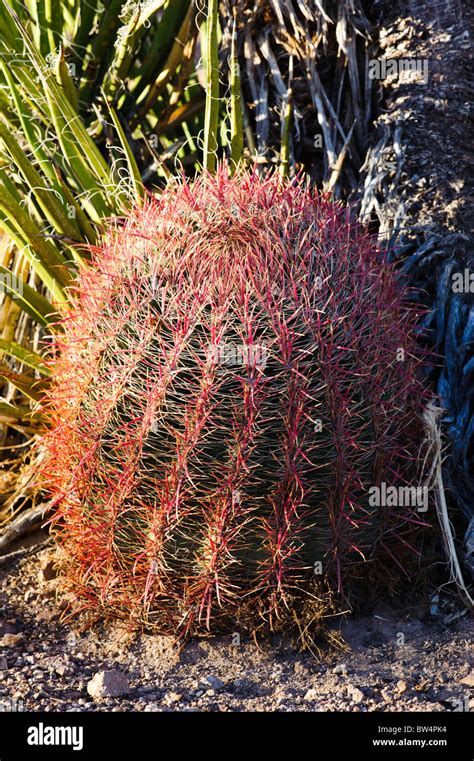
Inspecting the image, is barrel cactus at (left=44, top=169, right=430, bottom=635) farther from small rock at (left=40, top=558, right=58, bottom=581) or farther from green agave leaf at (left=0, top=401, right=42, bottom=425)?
green agave leaf at (left=0, top=401, right=42, bottom=425)

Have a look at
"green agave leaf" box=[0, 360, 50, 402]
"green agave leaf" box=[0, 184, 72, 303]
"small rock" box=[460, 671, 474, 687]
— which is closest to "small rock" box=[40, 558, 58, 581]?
"green agave leaf" box=[0, 360, 50, 402]

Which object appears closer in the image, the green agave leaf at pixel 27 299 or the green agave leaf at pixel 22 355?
the green agave leaf at pixel 22 355

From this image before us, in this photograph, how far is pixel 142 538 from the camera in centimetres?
229

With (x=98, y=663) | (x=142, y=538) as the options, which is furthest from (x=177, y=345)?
(x=98, y=663)

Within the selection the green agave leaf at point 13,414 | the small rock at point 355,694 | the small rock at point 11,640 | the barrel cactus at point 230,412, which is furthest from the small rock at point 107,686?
the green agave leaf at point 13,414

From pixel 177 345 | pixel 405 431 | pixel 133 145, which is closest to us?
pixel 177 345

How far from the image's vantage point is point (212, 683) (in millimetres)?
2211

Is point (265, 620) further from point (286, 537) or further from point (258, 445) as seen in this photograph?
point (258, 445)

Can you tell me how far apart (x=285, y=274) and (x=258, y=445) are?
0.47 metres

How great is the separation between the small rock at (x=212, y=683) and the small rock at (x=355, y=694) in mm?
344

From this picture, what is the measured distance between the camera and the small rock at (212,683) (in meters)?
2.20

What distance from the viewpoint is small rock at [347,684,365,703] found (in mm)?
2104

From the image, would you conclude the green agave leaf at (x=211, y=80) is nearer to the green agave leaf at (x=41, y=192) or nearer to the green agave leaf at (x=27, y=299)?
the green agave leaf at (x=41, y=192)

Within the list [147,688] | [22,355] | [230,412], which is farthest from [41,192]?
[147,688]
